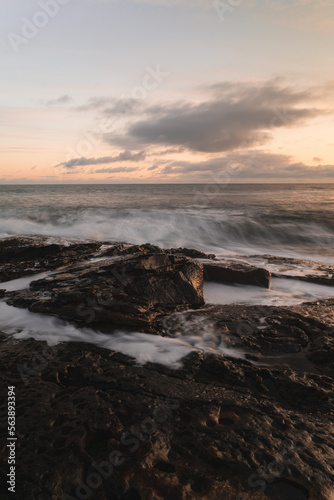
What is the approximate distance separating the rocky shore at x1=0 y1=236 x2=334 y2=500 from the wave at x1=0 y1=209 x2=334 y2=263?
26.6ft

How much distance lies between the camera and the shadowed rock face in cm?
404

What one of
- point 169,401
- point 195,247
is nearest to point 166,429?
point 169,401

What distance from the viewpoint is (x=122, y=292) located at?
4367 millimetres

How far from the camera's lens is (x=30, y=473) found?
69.4 inches

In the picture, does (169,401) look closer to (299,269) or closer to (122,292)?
(122,292)

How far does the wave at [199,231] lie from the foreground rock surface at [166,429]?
936 cm

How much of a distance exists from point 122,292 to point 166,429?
243 cm

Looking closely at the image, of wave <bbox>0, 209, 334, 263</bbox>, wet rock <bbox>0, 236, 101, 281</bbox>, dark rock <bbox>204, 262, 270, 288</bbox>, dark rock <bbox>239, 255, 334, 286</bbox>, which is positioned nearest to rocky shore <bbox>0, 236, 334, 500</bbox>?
dark rock <bbox>204, 262, 270, 288</bbox>

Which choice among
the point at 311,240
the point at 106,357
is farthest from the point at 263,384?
the point at 311,240

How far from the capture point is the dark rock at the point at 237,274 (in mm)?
5961

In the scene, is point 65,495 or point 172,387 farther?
point 172,387

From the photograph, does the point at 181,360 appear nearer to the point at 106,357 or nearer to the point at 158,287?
the point at 106,357

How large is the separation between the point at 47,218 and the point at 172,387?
18.7m

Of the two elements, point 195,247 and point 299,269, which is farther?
point 195,247
